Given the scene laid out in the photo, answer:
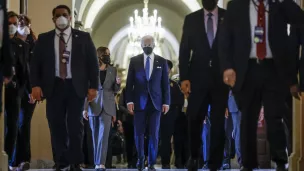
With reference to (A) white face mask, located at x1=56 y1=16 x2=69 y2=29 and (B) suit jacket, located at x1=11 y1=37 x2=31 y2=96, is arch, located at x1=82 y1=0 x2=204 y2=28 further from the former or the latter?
(A) white face mask, located at x1=56 y1=16 x2=69 y2=29

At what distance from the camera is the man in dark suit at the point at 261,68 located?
20.8 ft

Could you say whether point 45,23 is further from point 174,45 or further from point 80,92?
point 174,45

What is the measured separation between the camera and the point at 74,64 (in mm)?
8180

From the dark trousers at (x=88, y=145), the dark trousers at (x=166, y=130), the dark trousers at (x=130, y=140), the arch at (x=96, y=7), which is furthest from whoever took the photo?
the arch at (x=96, y=7)

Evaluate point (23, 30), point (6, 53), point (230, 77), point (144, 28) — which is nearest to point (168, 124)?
point (23, 30)

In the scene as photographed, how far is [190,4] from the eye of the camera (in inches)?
1096

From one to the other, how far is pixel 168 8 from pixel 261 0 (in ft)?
85.3

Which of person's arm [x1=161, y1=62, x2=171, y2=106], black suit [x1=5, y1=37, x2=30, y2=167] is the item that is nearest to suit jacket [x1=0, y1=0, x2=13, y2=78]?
black suit [x1=5, y1=37, x2=30, y2=167]

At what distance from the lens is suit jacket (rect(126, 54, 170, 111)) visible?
10.2 m

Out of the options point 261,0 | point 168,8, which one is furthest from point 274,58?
point 168,8

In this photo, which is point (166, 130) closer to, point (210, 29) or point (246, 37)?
point (210, 29)

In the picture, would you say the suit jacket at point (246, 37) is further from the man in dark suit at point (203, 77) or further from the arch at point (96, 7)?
the arch at point (96, 7)

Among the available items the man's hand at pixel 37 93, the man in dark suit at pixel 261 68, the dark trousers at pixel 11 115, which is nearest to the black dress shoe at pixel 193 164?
the man in dark suit at pixel 261 68

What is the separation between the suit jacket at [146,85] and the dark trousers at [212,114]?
2.72 m
